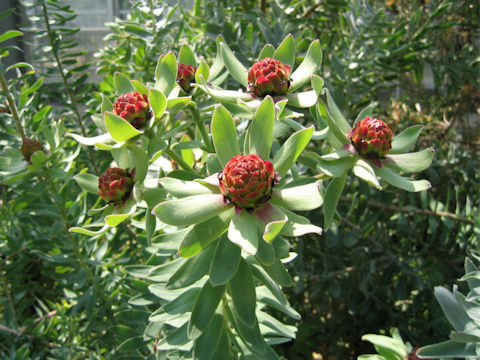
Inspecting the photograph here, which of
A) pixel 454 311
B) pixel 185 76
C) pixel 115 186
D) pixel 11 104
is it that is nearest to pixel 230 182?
pixel 115 186

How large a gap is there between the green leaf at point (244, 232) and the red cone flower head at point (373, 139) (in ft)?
0.90

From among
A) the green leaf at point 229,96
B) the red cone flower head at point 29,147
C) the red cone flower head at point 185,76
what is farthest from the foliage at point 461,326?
the red cone flower head at point 29,147

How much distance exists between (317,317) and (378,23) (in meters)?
1.31

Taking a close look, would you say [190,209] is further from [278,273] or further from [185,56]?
[185,56]

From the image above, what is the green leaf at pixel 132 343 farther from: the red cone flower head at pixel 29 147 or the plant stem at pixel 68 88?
the plant stem at pixel 68 88

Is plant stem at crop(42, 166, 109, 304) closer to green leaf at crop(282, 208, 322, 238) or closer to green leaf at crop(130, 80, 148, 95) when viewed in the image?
green leaf at crop(130, 80, 148, 95)

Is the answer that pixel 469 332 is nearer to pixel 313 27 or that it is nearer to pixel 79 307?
pixel 79 307

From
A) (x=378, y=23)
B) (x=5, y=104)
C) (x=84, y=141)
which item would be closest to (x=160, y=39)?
(x=5, y=104)

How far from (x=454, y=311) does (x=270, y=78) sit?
24.8 inches

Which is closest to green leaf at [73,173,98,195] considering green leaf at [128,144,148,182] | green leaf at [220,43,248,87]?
green leaf at [128,144,148,182]

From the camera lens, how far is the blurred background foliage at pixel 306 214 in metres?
1.35

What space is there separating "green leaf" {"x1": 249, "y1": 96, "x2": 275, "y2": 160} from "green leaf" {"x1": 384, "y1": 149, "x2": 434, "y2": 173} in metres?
0.26

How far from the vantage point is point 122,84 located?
93 centimetres

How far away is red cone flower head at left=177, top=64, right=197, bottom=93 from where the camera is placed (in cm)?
92
